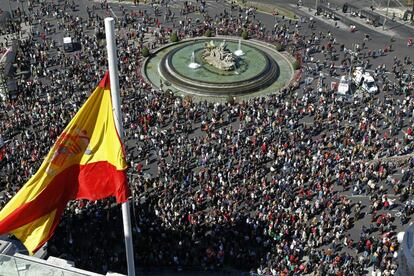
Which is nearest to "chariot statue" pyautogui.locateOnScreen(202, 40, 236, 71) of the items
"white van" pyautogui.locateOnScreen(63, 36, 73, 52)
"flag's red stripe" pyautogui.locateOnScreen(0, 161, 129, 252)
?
"white van" pyautogui.locateOnScreen(63, 36, 73, 52)

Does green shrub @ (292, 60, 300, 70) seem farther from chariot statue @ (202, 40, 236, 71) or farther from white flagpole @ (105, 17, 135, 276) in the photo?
Result: white flagpole @ (105, 17, 135, 276)

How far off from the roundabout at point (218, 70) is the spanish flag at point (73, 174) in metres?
33.5

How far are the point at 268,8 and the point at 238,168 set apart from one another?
38288 mm

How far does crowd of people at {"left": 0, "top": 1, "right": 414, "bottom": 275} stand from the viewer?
31.2 meters

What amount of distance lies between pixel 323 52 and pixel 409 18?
56.2 ft

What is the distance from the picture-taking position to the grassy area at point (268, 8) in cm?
6892

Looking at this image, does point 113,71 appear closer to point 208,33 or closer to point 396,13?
point 208,33

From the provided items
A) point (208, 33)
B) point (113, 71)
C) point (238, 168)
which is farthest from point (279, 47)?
point (113, 71)

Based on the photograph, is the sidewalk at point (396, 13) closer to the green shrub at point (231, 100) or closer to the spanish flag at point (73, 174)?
the green shrub at point (231, 100)

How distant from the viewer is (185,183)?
1460 inches

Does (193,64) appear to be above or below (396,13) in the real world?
below

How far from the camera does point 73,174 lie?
16750mm

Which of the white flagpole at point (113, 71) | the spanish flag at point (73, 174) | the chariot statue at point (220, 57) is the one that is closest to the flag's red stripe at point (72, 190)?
the spanish flag at point (73, 174)

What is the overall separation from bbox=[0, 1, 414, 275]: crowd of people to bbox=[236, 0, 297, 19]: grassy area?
11636mm
